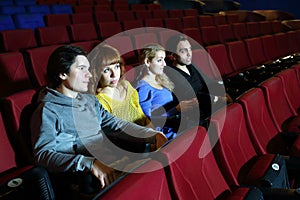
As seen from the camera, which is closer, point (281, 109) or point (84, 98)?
point (84, 98)

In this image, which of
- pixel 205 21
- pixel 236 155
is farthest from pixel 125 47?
pixel 205 21

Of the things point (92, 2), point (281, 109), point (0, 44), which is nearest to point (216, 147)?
point (281, 109)

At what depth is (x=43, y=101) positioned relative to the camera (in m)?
0.34

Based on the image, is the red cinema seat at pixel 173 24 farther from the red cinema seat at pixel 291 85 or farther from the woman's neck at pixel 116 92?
the woman's neck at pixel 116 92

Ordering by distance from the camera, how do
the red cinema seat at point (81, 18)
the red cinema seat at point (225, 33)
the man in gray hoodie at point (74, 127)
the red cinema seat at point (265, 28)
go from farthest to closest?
the red cinema seat at point (265, 28) < the red cinema seat at point (225, 33) < the red cinema seat at point (81, 18) < the man in gray hoodie at point (74, 127)

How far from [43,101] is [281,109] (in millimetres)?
405

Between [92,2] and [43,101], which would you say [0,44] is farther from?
[92,2]

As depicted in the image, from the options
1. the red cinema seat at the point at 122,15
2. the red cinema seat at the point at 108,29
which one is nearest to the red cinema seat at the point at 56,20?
the red cinema seat at the point at 108,29

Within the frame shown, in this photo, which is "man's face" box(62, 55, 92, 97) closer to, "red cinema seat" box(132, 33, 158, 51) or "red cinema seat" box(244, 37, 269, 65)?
"red cinema seat" box(132, 33, 158, 51)

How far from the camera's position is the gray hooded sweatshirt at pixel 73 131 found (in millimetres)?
309

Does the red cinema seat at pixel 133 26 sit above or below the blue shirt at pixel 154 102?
above

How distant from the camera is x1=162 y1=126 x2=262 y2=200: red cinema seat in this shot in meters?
0.27

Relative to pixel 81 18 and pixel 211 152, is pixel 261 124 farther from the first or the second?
pixel 81 18

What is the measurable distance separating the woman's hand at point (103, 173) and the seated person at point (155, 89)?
18 centimetres
